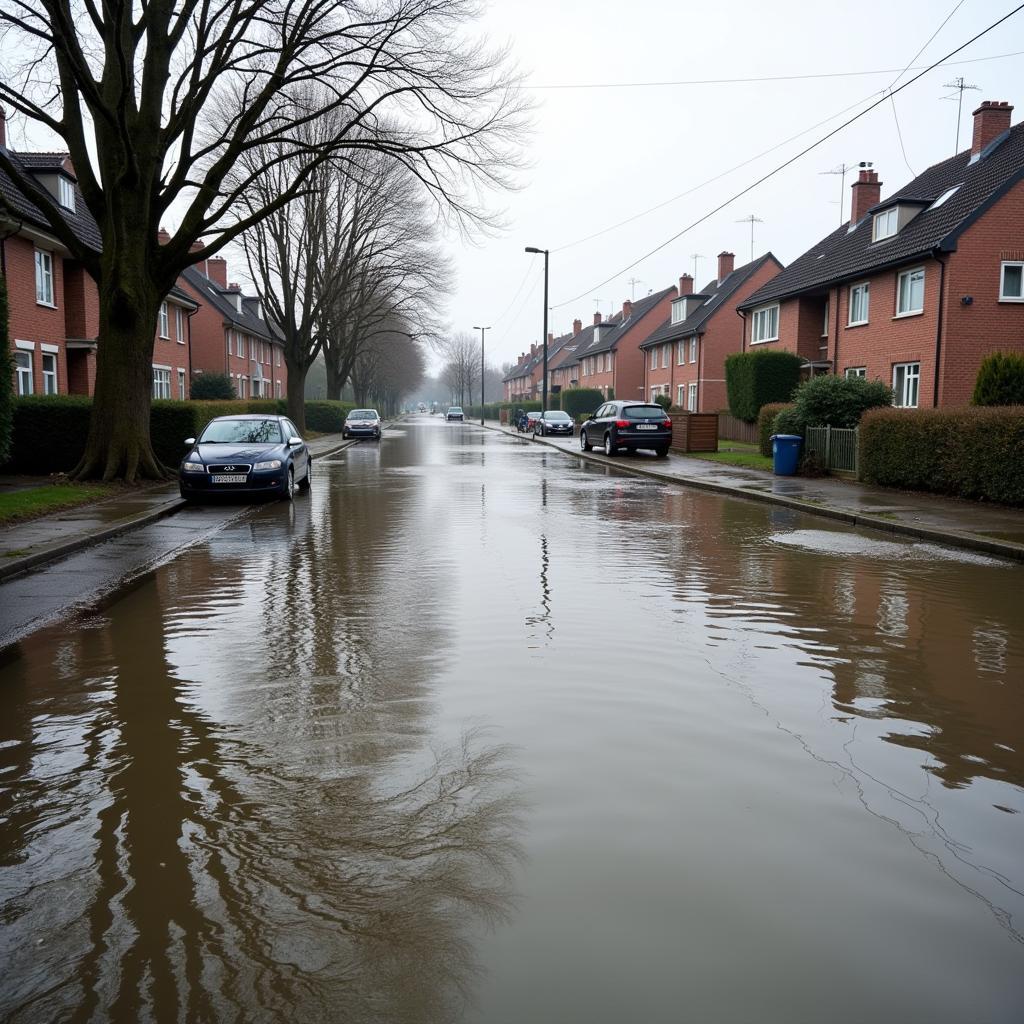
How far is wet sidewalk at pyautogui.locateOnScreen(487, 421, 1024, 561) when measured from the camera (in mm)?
12656

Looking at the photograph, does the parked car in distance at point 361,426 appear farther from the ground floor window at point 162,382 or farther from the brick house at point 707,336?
the brick house at point 707,336

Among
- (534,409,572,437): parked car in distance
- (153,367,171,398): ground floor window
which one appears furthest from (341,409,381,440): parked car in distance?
(153,367,171,398): ground floor window

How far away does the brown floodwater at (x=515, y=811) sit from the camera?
9.21 feet

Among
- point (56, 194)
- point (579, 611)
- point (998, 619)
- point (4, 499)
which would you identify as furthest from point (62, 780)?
point (56, 194)

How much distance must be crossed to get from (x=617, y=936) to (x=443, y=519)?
11.8m

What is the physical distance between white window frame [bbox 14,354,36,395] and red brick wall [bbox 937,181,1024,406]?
82.4 ft

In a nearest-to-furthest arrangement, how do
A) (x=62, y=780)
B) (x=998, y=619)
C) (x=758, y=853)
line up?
(x=758, y=853) → (x=62, y=780) → (x=998, y=619)

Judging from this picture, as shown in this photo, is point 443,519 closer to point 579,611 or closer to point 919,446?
point 579,611

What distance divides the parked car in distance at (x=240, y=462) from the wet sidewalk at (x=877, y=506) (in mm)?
8690

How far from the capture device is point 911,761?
181 inches

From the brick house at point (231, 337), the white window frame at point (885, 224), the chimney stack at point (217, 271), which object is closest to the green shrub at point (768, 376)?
the white window frame at point (885, 224)

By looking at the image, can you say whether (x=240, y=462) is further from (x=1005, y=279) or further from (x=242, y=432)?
(x=1005, y=279)

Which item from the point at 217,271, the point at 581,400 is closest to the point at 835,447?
the point at 581,400

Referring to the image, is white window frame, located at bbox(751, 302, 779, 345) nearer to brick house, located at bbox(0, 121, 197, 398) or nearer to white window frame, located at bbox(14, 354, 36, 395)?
brick house, located at bbox(0, 121, 197, 398)
